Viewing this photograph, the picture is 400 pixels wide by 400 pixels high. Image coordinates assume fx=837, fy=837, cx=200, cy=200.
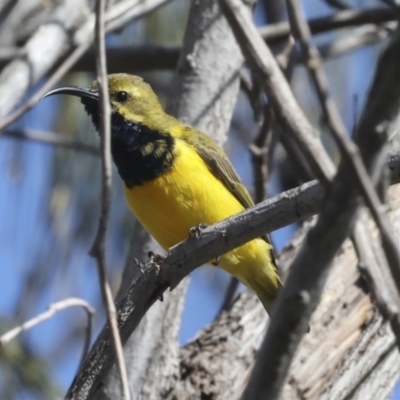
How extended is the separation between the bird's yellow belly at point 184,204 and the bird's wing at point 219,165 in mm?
61

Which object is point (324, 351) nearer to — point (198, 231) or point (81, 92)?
point (198, 231)

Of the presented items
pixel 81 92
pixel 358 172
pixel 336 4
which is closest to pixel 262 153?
pixel 81 92

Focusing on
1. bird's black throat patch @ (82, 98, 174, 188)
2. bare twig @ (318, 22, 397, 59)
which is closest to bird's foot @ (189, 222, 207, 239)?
bird's black throat patch @ (82, 98, 174, 188)

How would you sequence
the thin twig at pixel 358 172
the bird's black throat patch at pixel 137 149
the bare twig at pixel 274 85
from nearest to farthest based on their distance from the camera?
1. the thin twig at pixel 358 172
2. the bare twig at pixel 274 85
3. the bird's black throat patch at pixel 137 149

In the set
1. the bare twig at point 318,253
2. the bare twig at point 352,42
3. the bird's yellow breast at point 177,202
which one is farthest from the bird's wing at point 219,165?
the bare twig at point 318,253

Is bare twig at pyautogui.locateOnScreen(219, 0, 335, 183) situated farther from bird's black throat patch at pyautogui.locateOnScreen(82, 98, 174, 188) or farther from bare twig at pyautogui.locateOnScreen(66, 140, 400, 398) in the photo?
bird's black throat patch at pyautogui.locateOnScreen(82, 98, 174, 188)

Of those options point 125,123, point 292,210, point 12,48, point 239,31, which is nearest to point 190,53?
point 125,123

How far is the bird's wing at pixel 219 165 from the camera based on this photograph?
175 inches

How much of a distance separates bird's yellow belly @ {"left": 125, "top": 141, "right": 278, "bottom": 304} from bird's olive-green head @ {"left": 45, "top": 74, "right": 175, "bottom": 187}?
2.7 inches

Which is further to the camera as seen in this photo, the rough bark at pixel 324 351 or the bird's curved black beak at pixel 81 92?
the bird's curved black beak at pixel 81 92

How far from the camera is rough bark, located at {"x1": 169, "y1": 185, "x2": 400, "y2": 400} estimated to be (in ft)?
13.5

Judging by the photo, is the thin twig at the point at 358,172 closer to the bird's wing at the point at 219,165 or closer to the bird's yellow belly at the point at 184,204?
the bird's yellow belly at the point at 184,204

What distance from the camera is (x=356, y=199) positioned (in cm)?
146

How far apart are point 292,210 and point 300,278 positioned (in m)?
1.12
